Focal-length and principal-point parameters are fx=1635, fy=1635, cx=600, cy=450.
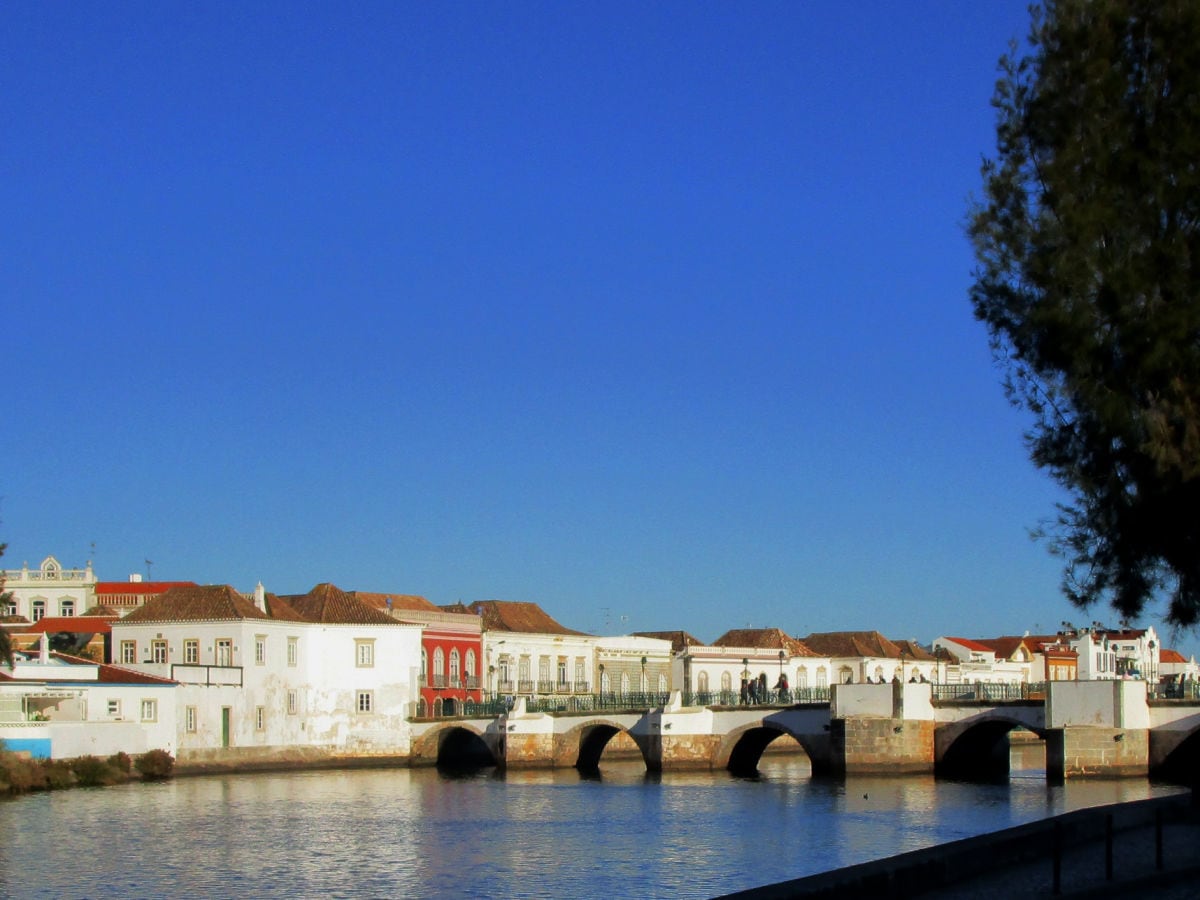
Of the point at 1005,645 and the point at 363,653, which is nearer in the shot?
the point at 363,653

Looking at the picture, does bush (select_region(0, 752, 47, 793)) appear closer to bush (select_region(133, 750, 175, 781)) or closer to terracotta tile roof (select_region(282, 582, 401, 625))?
bush (select_region(133, 750, 175, 781))

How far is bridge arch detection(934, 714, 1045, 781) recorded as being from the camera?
5009 cm

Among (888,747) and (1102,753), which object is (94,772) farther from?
(1102,753)

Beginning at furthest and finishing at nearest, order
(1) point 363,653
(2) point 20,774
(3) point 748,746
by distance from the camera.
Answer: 1. (1) point 363,653
2. (3) point 748,746
3. (2) point 20,774

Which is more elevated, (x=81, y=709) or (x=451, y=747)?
(x=81, y=709)

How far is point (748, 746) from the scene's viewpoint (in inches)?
2266

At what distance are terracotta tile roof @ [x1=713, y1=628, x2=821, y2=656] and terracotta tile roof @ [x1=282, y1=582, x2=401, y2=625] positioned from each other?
27554 mm

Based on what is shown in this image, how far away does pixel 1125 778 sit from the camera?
149 ft

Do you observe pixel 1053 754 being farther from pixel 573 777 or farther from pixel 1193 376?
pixel 1193 376

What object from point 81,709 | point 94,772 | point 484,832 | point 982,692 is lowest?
point 94,772

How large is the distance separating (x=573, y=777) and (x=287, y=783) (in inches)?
385

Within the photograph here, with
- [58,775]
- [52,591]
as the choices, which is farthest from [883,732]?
[52,591]

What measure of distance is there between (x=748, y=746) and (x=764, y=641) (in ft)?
96.9

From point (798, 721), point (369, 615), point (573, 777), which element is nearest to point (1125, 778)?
point (798, 721)
